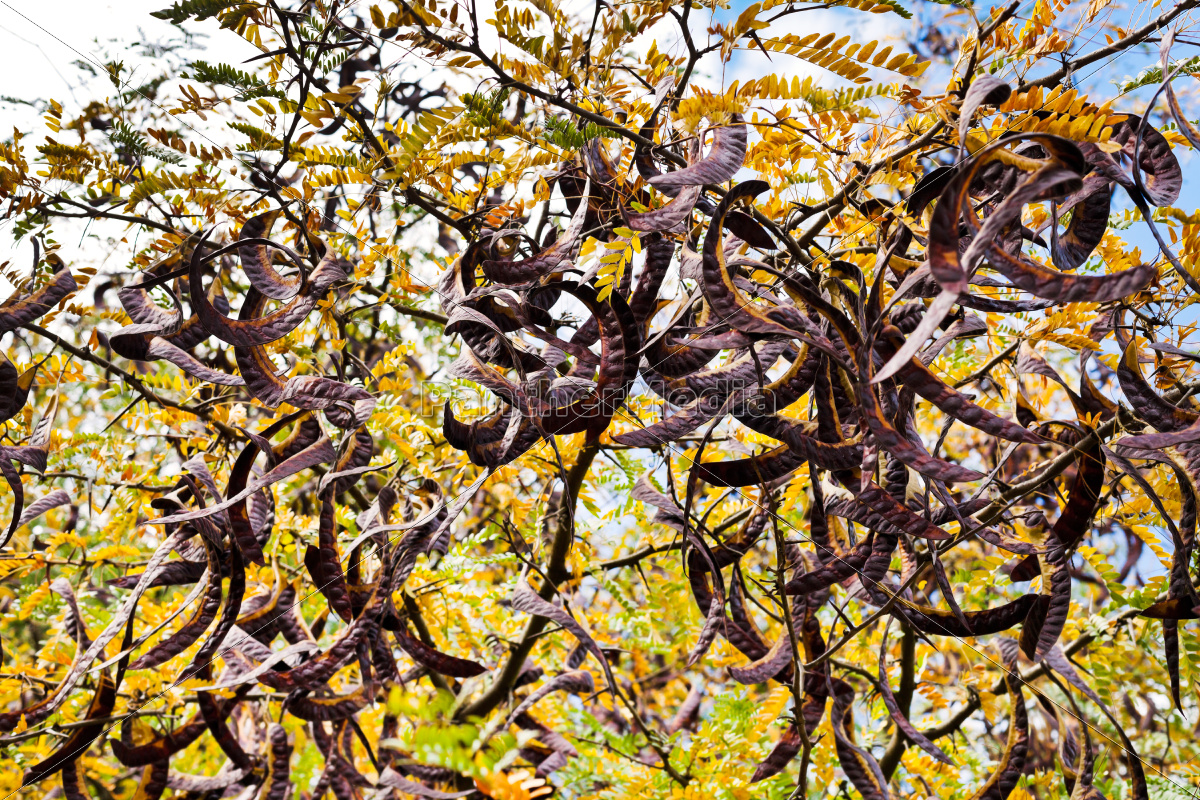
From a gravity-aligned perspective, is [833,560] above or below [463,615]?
below

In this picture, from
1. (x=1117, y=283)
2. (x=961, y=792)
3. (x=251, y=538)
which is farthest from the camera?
(x=961, y=792)

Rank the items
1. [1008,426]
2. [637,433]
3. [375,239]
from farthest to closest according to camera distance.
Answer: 1. [375,239]
2. [637,433]
3. [1008,426]

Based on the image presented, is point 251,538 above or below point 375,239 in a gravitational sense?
below

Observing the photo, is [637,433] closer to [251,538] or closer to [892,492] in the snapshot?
[892,492]

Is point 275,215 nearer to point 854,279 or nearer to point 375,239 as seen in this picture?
point 375,239

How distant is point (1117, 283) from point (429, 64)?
3.85 ft

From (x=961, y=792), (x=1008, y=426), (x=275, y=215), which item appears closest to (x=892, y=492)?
(x=1008, y=426)

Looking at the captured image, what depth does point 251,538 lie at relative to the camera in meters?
1.38

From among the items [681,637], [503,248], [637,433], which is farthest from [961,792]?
[503,248]

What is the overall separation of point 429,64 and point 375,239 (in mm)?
687

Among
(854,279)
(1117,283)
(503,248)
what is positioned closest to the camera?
(1117,283)

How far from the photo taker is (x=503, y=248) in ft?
5.00

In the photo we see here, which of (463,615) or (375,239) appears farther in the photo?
(463,615)

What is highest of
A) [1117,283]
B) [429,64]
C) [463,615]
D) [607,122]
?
[429,64]
